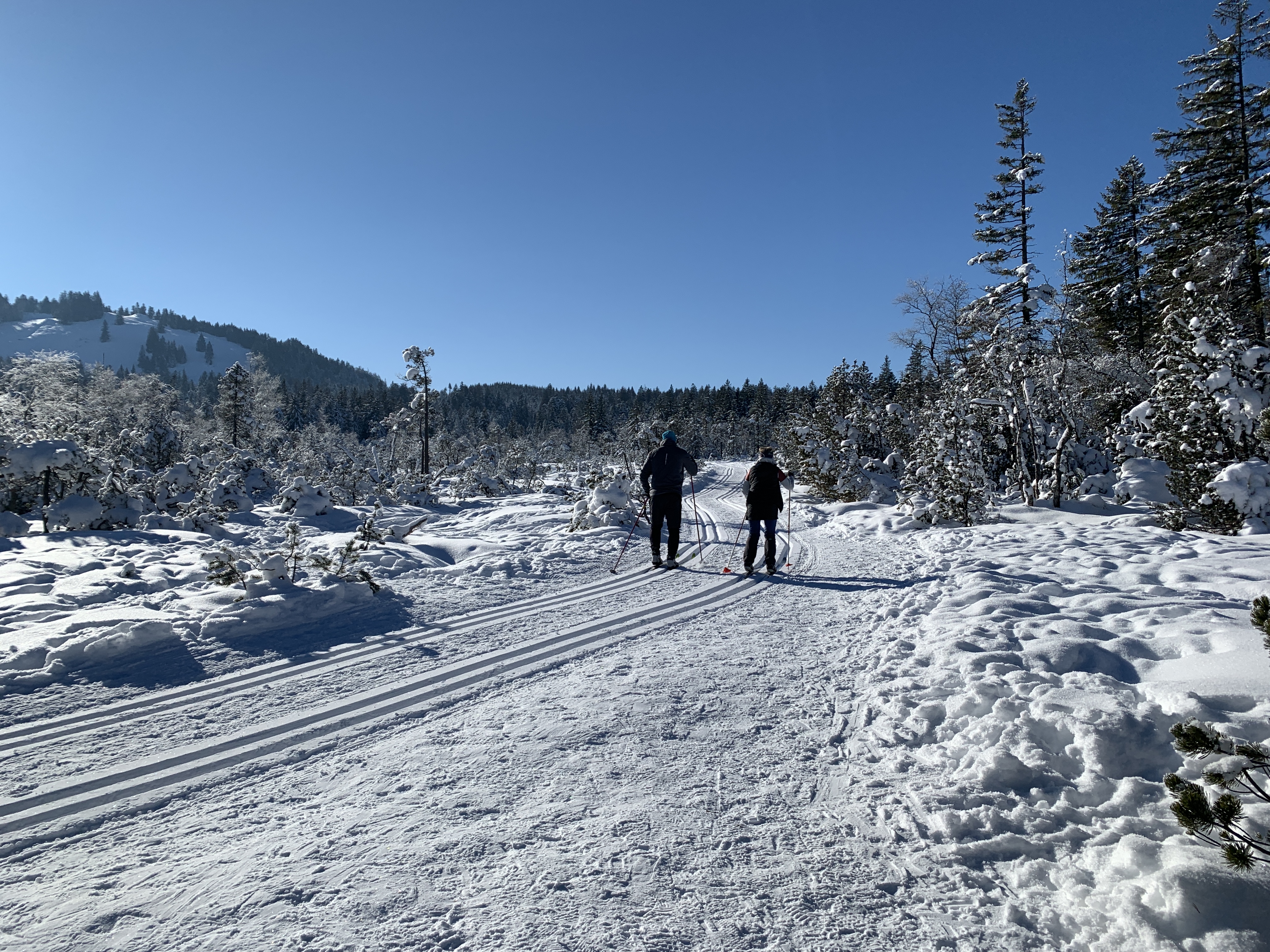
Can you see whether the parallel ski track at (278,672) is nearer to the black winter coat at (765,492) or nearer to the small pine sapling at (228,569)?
the small pine sapling at (228,569)

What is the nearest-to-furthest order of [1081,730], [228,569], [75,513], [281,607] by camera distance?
[1081,730]
[281,607]
[228,569]
[75,513]

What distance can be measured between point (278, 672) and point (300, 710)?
88cm

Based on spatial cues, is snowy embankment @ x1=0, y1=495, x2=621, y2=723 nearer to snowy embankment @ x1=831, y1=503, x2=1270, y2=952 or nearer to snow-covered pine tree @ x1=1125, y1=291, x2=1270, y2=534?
snowy embankment @ x1=831, y1=503, x2=1270, y2=952

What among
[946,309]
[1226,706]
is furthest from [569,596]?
[946,309]

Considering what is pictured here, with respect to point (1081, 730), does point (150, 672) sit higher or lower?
lower

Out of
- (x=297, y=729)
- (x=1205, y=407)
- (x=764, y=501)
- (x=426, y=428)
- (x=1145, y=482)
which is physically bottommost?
(x=297, y=729)

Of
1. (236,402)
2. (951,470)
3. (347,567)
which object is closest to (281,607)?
(347,567)

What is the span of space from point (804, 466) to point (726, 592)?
49.0ft

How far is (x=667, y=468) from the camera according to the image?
8961 mm

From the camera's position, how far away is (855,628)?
5.61 metres

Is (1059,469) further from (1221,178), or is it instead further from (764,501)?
(1221,178)

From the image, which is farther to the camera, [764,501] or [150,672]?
[764,501]

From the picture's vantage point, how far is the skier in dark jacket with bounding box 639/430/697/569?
8.95m

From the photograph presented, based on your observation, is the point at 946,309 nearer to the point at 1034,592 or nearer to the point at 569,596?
the point at 1034,592
